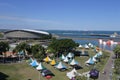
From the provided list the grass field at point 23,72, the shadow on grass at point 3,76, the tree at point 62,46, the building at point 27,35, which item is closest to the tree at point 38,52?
the grass field at point 23,72

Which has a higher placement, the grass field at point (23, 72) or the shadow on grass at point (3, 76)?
the shadow on grass at point (3, 76)

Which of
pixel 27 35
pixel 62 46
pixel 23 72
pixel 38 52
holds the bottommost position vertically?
pixel 23 72

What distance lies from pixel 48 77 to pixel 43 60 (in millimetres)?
23317

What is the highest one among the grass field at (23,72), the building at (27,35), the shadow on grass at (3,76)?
the building at (27,35)

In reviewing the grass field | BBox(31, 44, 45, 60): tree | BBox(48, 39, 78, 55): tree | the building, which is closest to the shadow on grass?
the grass field

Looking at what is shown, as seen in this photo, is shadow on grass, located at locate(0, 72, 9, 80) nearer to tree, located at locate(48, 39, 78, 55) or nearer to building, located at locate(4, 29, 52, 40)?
tree, located at locate(48, 39, 78, 55)

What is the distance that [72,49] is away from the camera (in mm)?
88812

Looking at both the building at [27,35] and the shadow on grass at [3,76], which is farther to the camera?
the building at [27,35]

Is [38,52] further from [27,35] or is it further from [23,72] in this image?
[27,35]

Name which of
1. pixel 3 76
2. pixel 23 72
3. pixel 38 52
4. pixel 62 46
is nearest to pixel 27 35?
pixel 62 46

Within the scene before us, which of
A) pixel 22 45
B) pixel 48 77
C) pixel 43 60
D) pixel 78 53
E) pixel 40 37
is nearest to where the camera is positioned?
pixel 48 77

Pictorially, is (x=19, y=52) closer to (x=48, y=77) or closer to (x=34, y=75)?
(x=34, y=75)

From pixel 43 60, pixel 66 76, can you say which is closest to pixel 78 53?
pixel 43 60

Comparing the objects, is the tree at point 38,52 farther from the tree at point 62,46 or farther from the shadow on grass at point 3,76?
the shadow on grass at point 3,76
